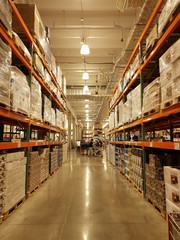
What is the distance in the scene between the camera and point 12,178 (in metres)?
3.18

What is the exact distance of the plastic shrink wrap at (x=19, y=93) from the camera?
3221 mm

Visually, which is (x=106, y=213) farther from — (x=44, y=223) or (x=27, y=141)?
(x=27, y=141)

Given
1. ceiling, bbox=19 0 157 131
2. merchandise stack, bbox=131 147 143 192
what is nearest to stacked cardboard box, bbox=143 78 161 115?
merchandise stack, bbox=131 147 143 192

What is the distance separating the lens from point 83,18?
6664 mm

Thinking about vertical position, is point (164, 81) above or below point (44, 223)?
above

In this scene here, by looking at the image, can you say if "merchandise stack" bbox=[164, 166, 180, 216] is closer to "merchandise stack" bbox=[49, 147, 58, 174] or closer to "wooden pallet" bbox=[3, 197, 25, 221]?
"wooden pallet" bbox=[3, 197, 25, 221]

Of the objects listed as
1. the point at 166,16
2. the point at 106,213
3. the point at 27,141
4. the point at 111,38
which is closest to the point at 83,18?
the point at 111,38

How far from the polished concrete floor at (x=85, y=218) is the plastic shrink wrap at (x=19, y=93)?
1842mm

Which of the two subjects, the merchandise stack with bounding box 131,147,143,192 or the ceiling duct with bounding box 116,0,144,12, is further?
the ceiling duct with bounding box 116,0,144,12

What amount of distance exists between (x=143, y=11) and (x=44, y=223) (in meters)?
4.83

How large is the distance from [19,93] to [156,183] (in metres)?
3.00

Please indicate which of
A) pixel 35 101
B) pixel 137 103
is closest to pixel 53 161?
pixel 35 101

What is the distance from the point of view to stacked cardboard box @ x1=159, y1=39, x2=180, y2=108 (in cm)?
249

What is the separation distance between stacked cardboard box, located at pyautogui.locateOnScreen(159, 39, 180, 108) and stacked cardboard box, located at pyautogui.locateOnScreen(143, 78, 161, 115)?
0.35 meters
